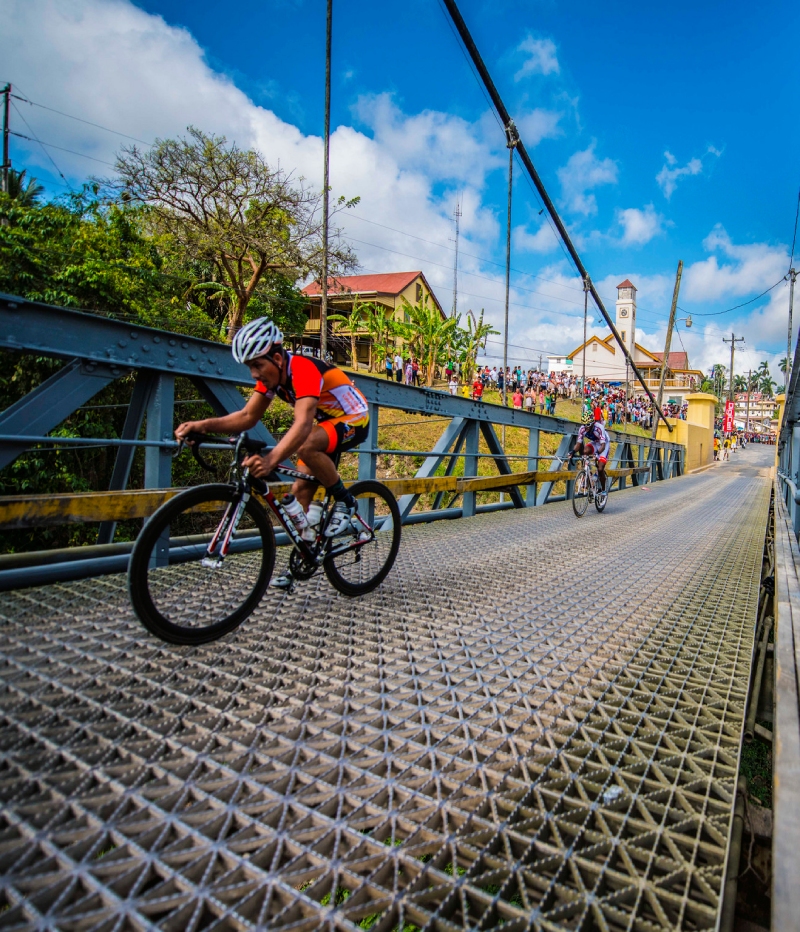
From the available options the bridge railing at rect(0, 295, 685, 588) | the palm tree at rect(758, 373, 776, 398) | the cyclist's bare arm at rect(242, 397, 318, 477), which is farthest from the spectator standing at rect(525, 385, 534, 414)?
the palm tree at rect(758, 373, 776, 398)

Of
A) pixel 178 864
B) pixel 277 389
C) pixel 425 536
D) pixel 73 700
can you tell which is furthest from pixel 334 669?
pixel 425 536

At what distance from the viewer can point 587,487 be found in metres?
9.66

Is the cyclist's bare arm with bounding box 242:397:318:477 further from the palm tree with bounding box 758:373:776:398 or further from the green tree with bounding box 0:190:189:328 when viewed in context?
the palm tree with bounding box 758:373:776:398

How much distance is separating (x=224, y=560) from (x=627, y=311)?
9627cm

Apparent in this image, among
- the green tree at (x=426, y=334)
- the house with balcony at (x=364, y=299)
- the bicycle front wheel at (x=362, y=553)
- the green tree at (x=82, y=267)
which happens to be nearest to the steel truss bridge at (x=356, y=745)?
the bicycle front wheel at (x=362, y=553)

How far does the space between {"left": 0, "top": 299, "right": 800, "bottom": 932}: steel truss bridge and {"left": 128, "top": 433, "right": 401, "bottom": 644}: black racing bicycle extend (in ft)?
0.43

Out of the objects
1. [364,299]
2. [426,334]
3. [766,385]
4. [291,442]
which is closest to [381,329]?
[426,334]

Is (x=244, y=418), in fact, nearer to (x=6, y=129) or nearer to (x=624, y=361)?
(x=6, y=129)

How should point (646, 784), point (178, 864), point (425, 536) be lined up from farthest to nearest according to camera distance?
1. point (425, 536)
2. point (646, 784)
3. point (178, 864)

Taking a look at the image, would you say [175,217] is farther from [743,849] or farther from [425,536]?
[743,849]

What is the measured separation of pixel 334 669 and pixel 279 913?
1.24 metres

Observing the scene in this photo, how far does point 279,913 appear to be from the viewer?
1246mm

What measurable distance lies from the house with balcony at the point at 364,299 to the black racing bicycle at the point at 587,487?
33844mm

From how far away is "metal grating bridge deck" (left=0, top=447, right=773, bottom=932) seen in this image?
51.7 inches
